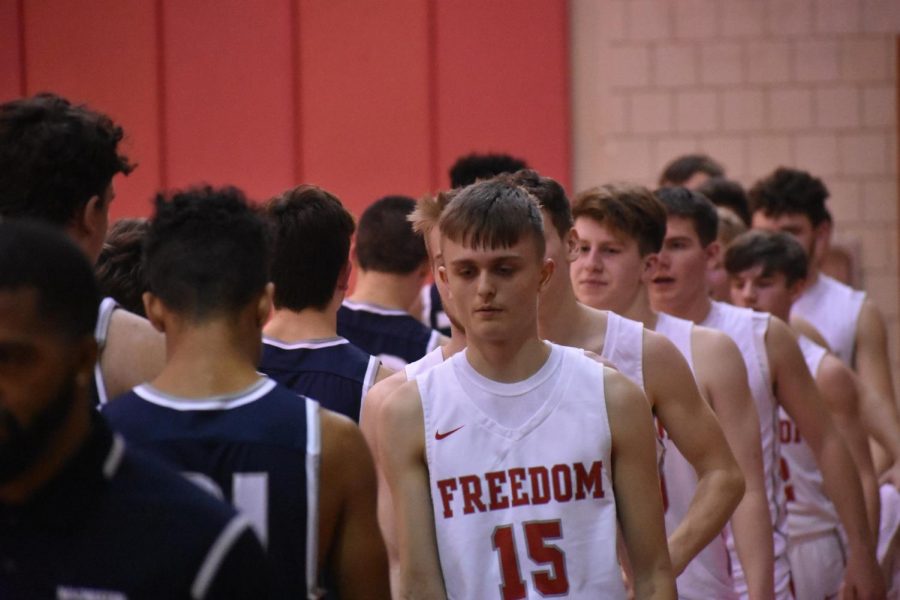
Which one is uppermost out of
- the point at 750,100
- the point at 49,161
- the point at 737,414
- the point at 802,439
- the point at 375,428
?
the point at 750,100

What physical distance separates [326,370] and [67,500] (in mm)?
1836

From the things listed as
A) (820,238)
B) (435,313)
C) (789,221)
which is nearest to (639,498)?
(435,313)

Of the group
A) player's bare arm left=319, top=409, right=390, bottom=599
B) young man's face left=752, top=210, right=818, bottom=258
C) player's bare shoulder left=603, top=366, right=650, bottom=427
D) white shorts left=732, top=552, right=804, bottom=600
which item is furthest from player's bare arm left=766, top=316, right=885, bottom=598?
player's bare arm left=319, top=409, right=390, bottom=599

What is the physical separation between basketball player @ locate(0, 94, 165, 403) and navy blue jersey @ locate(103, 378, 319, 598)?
297 mm

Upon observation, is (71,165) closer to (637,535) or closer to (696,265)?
(637,535)

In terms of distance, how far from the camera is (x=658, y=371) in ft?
11.4

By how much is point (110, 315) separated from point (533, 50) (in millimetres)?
6353

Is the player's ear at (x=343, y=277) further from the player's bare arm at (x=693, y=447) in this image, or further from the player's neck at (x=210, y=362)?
the player's neck at (x=210, y=362)

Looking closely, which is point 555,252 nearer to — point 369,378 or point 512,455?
point 369,378

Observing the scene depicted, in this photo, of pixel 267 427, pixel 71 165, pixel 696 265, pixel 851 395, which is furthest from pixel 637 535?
pixel 851 395

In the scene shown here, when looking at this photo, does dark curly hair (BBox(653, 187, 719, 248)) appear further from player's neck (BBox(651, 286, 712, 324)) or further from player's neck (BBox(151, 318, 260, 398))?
player's neck (BBox(151, 318, 260, 398))

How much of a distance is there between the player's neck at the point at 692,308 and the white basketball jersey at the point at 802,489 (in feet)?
1.80

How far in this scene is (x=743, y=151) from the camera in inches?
342

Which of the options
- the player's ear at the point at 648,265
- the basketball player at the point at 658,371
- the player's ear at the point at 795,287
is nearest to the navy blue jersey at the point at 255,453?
the basketball player at the point at 658,371
